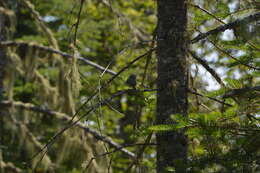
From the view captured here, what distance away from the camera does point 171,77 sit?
359cm

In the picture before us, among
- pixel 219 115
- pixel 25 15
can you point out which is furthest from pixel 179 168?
pixel 25 15

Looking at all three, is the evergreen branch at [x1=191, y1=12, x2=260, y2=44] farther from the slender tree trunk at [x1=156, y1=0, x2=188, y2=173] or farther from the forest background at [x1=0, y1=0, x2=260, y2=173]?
the slender tree trunk at [x1=156, y1=0, x2=188, y2=173]

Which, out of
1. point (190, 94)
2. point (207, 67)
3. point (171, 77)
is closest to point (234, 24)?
point (207, 67)

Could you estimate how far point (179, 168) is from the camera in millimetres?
2965

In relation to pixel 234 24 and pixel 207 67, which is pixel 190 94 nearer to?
pixel 207 67

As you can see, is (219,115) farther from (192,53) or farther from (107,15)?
(107,15)

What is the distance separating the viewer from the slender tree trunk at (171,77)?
3508 millimetres

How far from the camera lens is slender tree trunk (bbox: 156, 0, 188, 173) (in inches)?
138

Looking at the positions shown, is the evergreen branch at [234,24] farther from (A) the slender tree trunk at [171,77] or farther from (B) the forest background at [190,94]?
(A) the slender tree trunk at [171,77]

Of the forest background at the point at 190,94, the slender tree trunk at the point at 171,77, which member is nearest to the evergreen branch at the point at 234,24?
the forest background at the point at 190,94

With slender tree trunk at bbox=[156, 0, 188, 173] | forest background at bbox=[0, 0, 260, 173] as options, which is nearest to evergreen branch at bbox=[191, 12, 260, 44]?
forest background at bbox=[0, 0, 260, 173]

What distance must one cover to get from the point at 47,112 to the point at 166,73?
11.0ft

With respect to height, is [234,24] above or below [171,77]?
above

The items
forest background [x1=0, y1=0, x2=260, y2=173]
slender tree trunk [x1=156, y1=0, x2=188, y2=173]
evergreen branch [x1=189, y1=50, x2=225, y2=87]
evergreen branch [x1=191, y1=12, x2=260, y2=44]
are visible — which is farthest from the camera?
evergreen branch [x1=189, y1=50, x2=225, y2=87]
